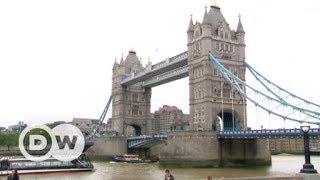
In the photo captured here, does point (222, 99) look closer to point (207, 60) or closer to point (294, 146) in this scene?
point (207, 60)

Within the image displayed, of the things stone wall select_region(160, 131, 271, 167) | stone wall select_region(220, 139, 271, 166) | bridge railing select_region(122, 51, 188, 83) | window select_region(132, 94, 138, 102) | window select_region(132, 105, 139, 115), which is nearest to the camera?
stone wall select_region(160, 131, 271, 167)

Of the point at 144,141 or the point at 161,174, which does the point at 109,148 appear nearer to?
the point at 144,141

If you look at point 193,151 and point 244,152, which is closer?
point 193,151

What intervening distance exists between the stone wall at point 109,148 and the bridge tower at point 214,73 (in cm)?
1726

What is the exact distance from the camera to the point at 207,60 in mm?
52062

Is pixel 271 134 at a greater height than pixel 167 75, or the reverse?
pixel 167 75

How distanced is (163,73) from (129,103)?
13.0m

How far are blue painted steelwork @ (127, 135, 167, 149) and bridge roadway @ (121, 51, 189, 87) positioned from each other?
9.73 meters

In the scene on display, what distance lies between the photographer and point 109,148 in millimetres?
67125

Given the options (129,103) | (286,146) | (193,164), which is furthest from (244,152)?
(286,146)

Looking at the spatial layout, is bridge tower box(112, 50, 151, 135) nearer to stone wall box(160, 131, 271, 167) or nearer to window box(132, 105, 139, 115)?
window box(132, 105, 139, 115)

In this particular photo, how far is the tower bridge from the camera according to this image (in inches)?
1778

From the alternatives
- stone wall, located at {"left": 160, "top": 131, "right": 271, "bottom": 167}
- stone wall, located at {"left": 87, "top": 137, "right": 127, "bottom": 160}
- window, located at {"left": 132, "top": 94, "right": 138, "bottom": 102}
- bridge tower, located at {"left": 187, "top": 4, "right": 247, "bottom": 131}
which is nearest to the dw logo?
stone wall, located at {"left": 87, "top": 137, "right": 127, "bottom": 160}

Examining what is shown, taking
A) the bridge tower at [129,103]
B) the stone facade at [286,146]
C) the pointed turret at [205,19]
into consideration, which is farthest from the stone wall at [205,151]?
the stone facade at [286,146]
